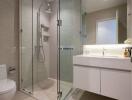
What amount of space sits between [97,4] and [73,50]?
42.7 inches

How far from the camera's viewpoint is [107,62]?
1664 mm

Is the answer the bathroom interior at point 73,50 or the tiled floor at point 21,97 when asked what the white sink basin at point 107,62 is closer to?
the bathroom interior at point 73,50

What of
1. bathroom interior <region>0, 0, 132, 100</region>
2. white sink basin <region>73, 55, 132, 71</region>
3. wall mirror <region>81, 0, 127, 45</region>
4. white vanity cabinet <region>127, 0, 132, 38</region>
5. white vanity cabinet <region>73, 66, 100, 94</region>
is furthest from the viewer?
wall mirror <region>81, 0, 127, 45</region>

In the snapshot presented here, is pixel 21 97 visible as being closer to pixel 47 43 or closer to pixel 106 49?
pixel 47 43

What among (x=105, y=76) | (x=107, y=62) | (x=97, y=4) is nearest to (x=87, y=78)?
(x=105, y=76)

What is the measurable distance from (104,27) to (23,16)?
6.02 feet

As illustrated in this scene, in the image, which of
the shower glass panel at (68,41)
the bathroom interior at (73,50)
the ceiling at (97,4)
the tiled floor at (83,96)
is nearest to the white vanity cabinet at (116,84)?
the bathroom interior at (73,50)

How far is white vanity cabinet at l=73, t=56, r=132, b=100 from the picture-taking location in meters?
1.53

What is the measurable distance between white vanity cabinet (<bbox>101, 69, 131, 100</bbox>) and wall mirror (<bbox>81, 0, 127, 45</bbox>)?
703 millimetres

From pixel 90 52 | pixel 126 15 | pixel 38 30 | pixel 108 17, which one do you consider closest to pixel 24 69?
pixel 38 30

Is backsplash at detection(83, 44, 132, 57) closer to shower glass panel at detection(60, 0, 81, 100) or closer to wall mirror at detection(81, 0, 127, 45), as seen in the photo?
wall mirror at detection(81, 0, 127, 45)

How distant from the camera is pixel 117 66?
5.18 ft

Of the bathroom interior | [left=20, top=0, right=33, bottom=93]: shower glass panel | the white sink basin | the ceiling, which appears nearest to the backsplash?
the bathroom interior

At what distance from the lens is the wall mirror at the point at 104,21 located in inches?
79.1
